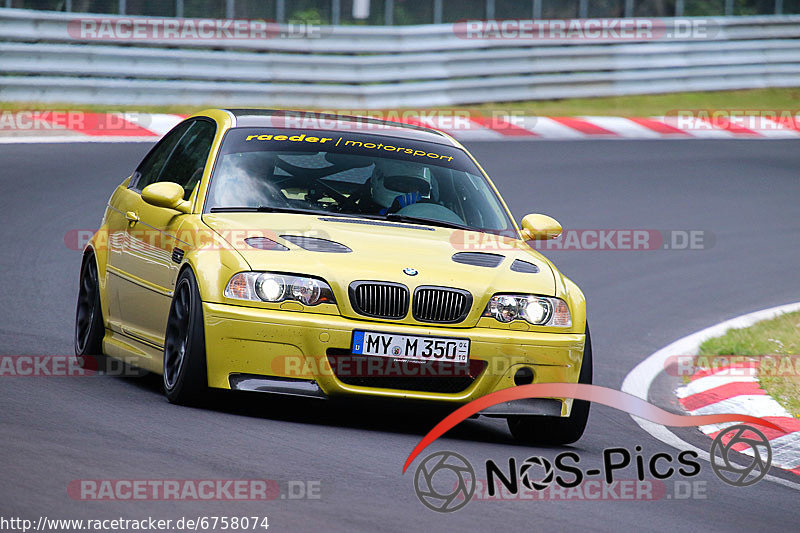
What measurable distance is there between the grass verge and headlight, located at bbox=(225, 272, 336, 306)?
3.51 metres

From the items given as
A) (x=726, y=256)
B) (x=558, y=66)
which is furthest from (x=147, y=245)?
(x=558, y=66)

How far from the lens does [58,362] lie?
27.1 feet

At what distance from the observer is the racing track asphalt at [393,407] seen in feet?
17.6

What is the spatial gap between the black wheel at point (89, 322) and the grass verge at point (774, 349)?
13.5 feet

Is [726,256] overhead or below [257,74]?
below

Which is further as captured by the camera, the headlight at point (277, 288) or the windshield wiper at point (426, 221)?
the windshield wiper at point (426, 221)

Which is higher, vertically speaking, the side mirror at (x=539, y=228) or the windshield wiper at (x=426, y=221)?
the windshield wiper at (x=426, y=221)

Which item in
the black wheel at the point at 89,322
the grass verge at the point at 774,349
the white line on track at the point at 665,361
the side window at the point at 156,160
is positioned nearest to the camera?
the white line on track at the point at 665,361

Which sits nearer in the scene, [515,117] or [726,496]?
[726,496]

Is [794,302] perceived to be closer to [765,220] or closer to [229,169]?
[765,220]

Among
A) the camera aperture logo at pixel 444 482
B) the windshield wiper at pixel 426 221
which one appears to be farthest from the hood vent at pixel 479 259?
the camera aperture logo at pixel 444 482

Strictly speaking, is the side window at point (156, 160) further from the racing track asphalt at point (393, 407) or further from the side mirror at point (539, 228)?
the side mirror at point (539, 228)

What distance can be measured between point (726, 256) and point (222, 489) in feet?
32.3

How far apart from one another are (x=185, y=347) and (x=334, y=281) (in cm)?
78
